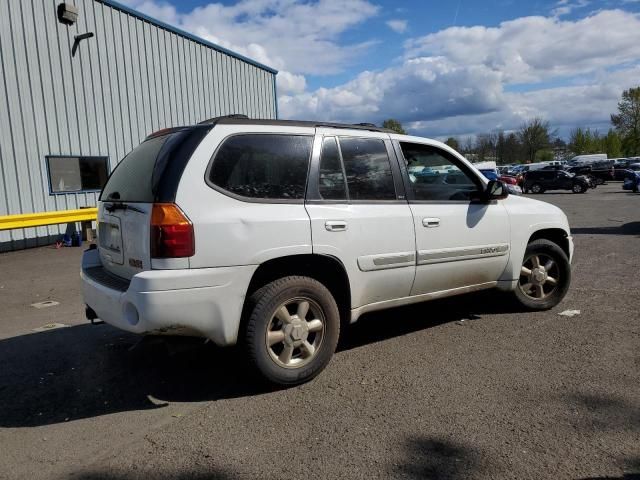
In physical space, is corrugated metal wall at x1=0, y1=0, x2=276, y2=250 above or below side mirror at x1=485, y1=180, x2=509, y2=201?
above

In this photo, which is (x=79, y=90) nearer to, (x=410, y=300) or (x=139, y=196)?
(x=139, y=196)

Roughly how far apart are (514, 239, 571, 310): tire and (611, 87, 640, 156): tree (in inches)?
2793

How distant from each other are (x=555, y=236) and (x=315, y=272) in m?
3.16

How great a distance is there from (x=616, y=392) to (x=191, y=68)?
14.9 metres

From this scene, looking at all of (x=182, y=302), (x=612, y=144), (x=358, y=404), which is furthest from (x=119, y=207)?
(x=612, y=144)

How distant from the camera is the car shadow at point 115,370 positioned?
137 inches

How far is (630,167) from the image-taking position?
41312 millimetres

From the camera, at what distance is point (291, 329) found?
142 inches

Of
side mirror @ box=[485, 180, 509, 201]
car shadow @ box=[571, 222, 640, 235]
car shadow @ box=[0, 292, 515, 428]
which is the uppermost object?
side mirror @ box=[485, 180, 509, 201]

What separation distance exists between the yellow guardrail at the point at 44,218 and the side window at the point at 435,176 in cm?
778

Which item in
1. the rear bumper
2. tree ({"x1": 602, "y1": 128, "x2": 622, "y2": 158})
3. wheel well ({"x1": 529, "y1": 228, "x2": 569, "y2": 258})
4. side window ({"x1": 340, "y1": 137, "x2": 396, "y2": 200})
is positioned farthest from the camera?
tree ({"x1": 602, "y1": 128, "x2": 622, "y2": 158})

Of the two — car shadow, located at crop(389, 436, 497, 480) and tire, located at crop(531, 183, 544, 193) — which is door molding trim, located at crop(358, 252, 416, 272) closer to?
car shadow, located at crop(389, 436, 497, 480)

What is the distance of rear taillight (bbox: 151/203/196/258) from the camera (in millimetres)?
3164

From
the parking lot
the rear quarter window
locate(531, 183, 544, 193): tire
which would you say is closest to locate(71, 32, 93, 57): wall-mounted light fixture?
the parking lot
